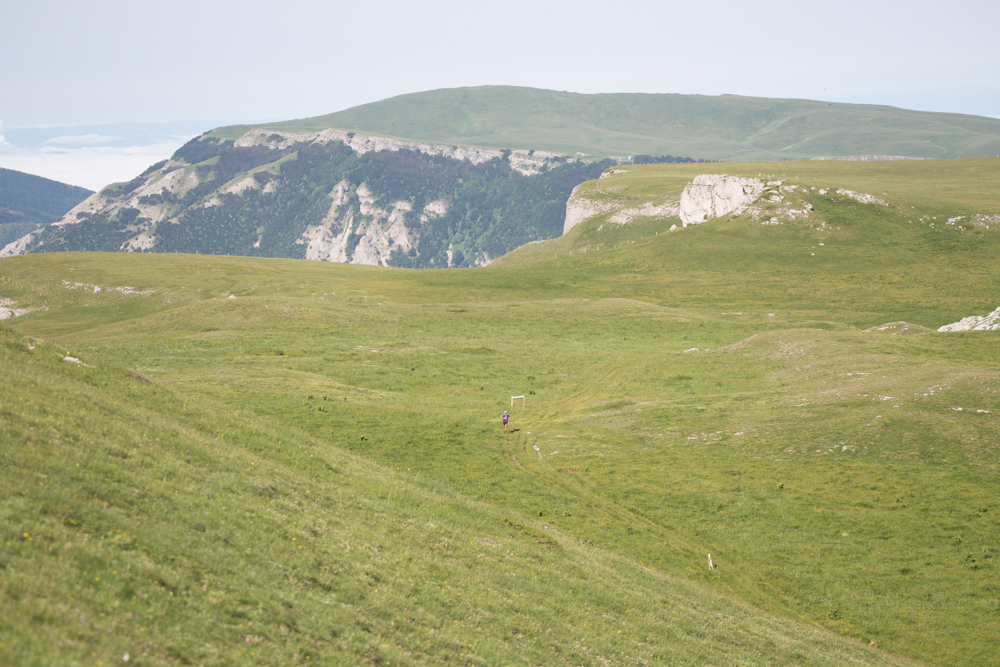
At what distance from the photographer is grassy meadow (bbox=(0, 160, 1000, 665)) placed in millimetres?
13195

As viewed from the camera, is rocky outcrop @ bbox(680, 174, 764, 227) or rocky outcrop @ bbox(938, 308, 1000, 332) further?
rocky outcrop @ bbox(680, 174, 764, 227)

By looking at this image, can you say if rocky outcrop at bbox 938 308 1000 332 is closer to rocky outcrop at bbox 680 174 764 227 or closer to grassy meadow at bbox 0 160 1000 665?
grassy meadow at bbox 0 160 1000 665

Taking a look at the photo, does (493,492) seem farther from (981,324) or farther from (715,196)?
(715,196)

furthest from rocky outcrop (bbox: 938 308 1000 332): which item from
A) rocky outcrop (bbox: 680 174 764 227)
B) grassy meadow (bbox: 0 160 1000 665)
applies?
rocky outcrop (bbox: 680 174 764 227)

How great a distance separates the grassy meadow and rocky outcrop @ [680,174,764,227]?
3109 inches

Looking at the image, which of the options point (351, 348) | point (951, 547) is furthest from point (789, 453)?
point (351, 348)

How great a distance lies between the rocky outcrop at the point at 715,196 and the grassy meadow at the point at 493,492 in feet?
259

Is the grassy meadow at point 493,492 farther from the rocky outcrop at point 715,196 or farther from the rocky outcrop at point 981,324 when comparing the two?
the rocky outcrop at point 715,196

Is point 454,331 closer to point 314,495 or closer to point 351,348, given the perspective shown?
point 351,348

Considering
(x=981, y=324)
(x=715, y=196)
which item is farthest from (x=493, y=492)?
(x=715, y=196)

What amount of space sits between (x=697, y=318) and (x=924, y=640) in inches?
2788

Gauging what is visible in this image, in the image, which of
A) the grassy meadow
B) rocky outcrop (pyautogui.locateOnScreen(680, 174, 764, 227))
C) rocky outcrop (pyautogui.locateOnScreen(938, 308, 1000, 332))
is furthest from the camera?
rocky outcrop (pyautogui.locateOnScreen(680, 174, 764, 227))

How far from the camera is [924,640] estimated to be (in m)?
25.0

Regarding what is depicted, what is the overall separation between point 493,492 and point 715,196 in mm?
157828
